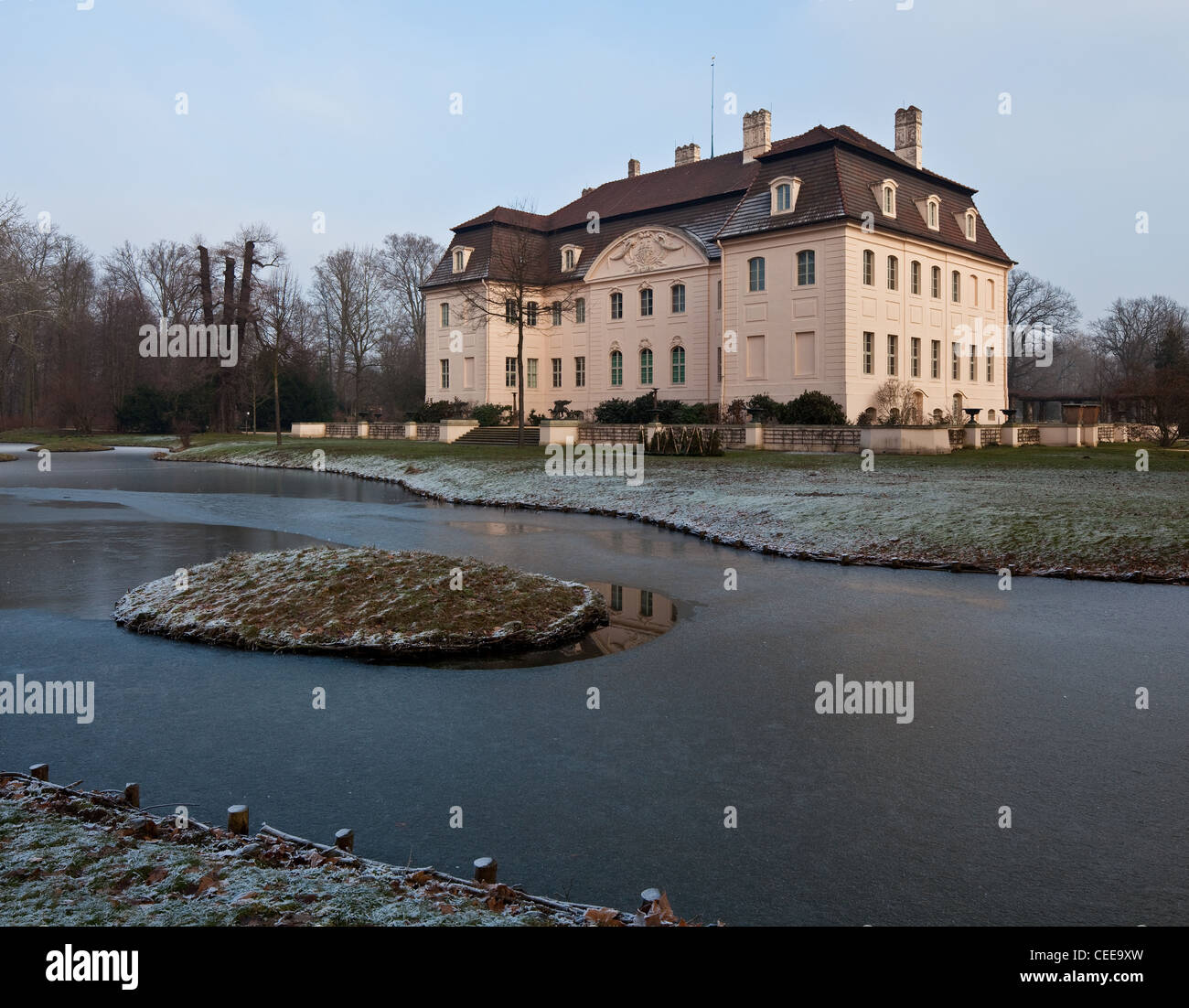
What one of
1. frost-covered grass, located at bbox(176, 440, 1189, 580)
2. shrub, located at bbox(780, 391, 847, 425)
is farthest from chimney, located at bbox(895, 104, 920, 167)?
frost-covered grass, located at bbox(176, 440, 1189, 580)

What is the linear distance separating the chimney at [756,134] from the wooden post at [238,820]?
52528 millimetres

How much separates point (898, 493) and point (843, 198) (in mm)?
27239

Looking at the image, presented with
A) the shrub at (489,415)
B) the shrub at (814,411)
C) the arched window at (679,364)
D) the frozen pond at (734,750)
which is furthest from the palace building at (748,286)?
the frozen pond at (734,750)

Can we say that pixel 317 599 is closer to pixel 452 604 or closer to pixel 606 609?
pixel 452 604

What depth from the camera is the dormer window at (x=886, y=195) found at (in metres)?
44.3

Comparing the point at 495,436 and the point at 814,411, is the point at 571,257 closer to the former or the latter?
the point at 495,436

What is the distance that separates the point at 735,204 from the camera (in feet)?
163

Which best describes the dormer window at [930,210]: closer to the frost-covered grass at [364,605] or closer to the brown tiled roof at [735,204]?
the brown tiled roof at [735,204]

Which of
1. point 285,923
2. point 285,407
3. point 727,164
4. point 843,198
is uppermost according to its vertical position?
point 727,164

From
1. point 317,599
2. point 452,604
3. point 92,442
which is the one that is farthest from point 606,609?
point 92,442

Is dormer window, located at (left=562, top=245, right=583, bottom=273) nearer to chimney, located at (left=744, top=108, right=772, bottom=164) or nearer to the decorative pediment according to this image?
the decorative pediment

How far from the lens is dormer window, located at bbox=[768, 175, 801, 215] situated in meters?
44.3

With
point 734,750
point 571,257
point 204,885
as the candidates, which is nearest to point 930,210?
point 571,257
